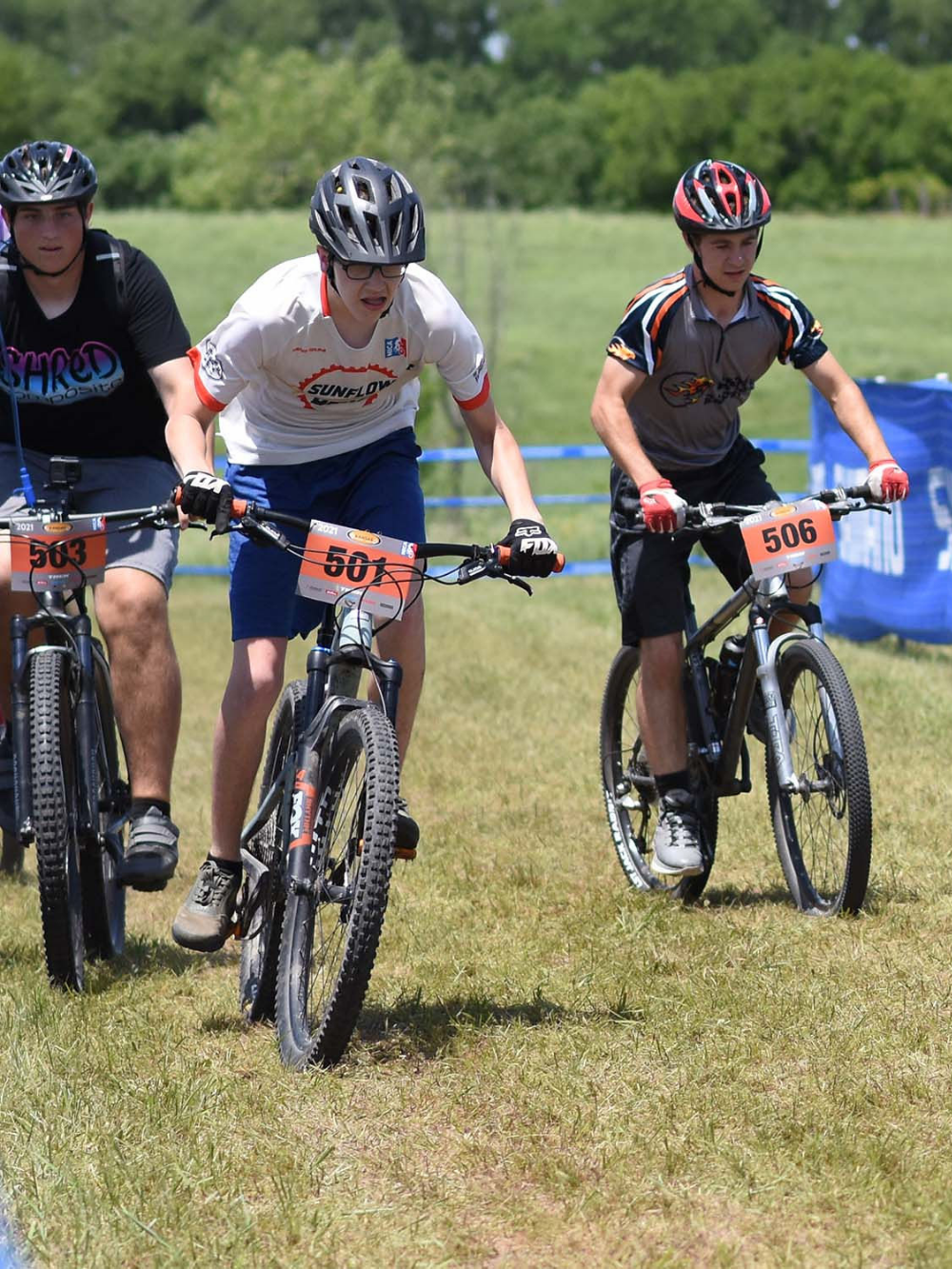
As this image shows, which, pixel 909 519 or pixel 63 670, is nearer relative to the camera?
pixel 63 670

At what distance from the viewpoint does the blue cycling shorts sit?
16.9 ft

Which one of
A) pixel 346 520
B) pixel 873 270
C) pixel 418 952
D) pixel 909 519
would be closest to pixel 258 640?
pixel 346 520

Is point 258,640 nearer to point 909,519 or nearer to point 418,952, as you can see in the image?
point 418,952

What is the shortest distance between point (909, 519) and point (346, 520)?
7.20 metres

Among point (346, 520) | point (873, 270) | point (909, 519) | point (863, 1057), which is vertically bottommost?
point (873, 270)

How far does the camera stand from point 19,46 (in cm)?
13038

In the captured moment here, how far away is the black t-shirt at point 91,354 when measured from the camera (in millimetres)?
5785

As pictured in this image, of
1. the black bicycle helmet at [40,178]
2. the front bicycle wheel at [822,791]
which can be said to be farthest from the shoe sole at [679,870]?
the black bicycle helmet at [40,178]

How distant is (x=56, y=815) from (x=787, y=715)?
2.26 m

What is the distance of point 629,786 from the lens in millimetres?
7004

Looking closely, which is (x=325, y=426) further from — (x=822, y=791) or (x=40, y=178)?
(x=822, y=791)

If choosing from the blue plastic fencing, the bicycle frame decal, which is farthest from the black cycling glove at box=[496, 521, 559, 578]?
the blue plastic fencing

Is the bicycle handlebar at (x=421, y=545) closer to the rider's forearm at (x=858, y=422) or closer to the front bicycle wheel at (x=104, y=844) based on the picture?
the front bicycle wheel at (x=104, y=844)

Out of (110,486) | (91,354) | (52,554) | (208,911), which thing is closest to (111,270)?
(91,354)
